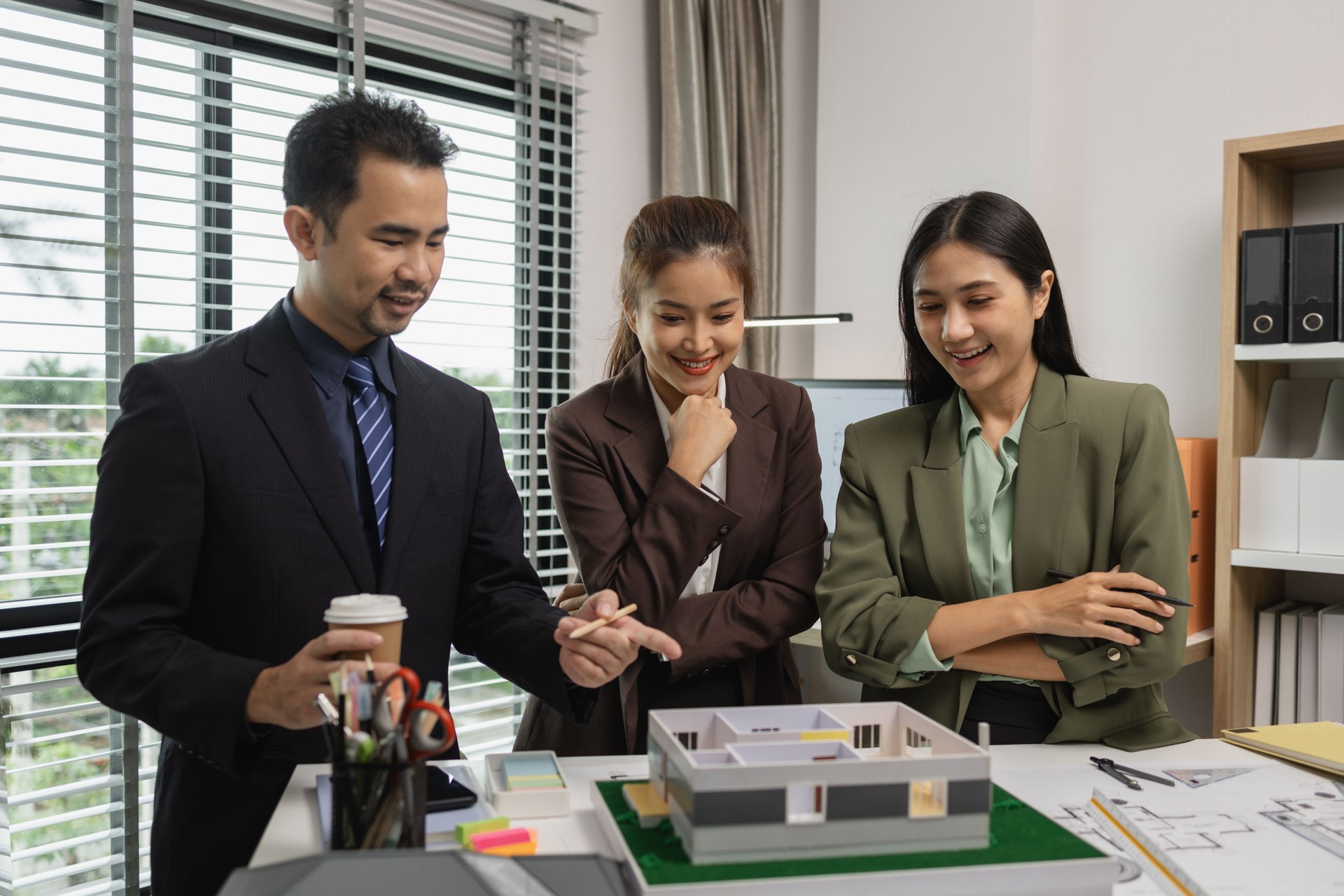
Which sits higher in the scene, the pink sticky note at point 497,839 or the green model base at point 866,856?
the green model base at point 866,856

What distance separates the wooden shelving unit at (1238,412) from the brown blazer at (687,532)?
47.1 inches

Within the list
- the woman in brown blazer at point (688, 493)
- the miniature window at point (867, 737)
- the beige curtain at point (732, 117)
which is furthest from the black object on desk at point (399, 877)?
the beige curtain at point (732, 117)

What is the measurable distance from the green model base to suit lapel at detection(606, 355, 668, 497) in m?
0.77

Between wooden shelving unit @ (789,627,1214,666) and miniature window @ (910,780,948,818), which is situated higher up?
miniature window @ (910,780,948,818)

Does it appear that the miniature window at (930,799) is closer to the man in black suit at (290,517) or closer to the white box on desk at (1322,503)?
the man in black suit at (290,517)

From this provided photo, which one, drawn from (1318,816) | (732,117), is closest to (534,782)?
(1318,816)

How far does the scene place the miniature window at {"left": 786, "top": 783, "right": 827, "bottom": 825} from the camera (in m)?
0.96

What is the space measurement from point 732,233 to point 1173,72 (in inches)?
70.5

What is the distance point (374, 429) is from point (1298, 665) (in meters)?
2.16

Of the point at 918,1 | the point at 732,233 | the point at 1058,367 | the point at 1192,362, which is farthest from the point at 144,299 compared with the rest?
the point at 1192,362

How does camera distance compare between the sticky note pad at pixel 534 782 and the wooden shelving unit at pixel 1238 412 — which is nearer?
the sticky note pad at pixel 534 782

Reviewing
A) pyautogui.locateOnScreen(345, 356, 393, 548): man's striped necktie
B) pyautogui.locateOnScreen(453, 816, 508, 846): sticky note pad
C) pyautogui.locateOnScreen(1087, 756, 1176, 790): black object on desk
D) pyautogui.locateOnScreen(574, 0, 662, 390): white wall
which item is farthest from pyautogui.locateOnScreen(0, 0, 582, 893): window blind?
pyautogui.locateOnScreen(1087, 756, 1176, 790): black object on desk

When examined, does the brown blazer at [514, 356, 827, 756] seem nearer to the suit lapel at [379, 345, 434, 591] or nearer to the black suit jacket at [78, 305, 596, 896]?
the black suit jacket at [78, 305, 596, 896]

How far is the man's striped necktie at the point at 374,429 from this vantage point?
145 centimetres
